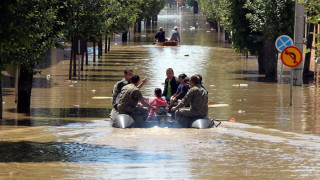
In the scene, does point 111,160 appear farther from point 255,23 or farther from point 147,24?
point 147,24

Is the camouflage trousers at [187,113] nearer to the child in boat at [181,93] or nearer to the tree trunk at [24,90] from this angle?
the child in boat at [181,93]

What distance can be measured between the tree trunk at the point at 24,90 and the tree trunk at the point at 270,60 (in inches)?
578

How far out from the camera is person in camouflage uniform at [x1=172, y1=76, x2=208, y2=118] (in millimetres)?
19109

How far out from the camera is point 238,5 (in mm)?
39812

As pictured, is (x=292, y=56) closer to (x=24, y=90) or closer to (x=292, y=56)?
(x=292, y=56)

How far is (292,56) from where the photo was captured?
952 inches

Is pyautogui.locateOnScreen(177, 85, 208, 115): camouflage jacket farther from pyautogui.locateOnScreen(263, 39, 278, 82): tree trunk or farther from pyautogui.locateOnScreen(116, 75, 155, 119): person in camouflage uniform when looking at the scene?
pyautogui.locateOnScreen(263, 39, 278, 82): tree trunk

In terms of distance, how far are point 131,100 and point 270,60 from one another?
738 inches

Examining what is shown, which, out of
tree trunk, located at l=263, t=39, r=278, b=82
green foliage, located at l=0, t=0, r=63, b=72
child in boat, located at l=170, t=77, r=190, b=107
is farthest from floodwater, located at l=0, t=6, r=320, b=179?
tree trunk, located at l=263, t=39, r=278, b=82

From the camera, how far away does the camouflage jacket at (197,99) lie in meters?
19.1

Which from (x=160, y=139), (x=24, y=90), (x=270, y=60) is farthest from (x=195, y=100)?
(x=270, y=60)

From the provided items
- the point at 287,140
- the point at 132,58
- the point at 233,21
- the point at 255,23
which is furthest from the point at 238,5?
the point at 287,140

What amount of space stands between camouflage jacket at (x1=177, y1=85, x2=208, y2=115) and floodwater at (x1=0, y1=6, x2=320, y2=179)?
645mm

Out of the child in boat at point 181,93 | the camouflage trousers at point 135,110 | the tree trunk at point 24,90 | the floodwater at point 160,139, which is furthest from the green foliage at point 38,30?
the child in boat at point 181,93
